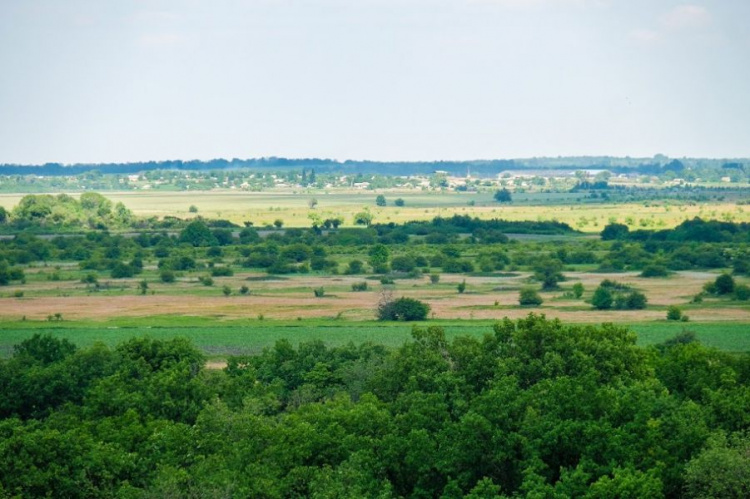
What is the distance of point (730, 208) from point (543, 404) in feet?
520

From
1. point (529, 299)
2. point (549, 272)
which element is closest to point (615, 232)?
point (549, 272)

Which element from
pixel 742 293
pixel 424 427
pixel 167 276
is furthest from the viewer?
pixel 167 276

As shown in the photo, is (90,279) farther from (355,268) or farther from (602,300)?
(602,300)

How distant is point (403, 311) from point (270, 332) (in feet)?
30.6

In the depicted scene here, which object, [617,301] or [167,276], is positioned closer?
[617,301]

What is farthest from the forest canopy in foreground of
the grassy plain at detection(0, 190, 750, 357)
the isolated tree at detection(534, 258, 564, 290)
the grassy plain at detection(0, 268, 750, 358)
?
the isolated tree at detection(534, 258, 564, 290)

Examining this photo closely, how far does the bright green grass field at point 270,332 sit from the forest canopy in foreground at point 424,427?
18.0 m

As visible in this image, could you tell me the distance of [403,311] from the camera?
8000 centimetres

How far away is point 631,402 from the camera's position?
130ft

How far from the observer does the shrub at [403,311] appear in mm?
79812

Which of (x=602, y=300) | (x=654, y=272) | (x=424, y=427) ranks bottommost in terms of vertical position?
(x=654, y=272)

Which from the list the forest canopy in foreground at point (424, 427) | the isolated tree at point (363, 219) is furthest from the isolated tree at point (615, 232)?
Answer: the forest canopy in foreground at point (424, 427)

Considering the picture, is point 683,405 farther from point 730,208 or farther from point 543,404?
point 730,208

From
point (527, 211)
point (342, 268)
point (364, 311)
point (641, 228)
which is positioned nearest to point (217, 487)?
point (364, 311)
